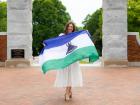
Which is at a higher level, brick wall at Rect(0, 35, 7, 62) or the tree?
the tree

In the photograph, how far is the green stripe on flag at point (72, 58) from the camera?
10255 millimetres

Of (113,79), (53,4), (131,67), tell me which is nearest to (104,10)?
(131,67)

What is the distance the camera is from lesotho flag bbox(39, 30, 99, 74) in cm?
1042

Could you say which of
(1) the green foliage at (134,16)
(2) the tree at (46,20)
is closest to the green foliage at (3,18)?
(2) the tree at (46,20)

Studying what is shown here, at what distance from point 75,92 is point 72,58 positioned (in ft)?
4.96

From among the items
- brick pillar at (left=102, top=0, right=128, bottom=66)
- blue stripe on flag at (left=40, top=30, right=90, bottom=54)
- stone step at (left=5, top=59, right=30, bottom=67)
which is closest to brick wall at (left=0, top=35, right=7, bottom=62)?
stone step at (left=5, top=59, right=30, bottom=67)

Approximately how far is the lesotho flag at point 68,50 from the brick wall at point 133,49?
11.3 meters

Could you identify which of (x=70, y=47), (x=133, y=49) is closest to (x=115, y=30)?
(x=133, y=49)

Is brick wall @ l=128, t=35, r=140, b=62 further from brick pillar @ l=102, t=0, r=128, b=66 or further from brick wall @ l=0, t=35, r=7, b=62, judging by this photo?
brick wall @ l=0, t=35, r=7, b=62

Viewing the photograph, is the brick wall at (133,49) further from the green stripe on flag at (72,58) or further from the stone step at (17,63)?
the green stripe on flag at (72,58)

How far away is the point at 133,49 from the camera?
2180 cm

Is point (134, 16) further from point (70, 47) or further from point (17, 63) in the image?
point (70, 47)

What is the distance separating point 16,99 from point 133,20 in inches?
1788

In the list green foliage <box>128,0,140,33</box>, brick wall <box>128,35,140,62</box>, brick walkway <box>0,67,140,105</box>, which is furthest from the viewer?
green foliage <box>128,0,140,33</box>
